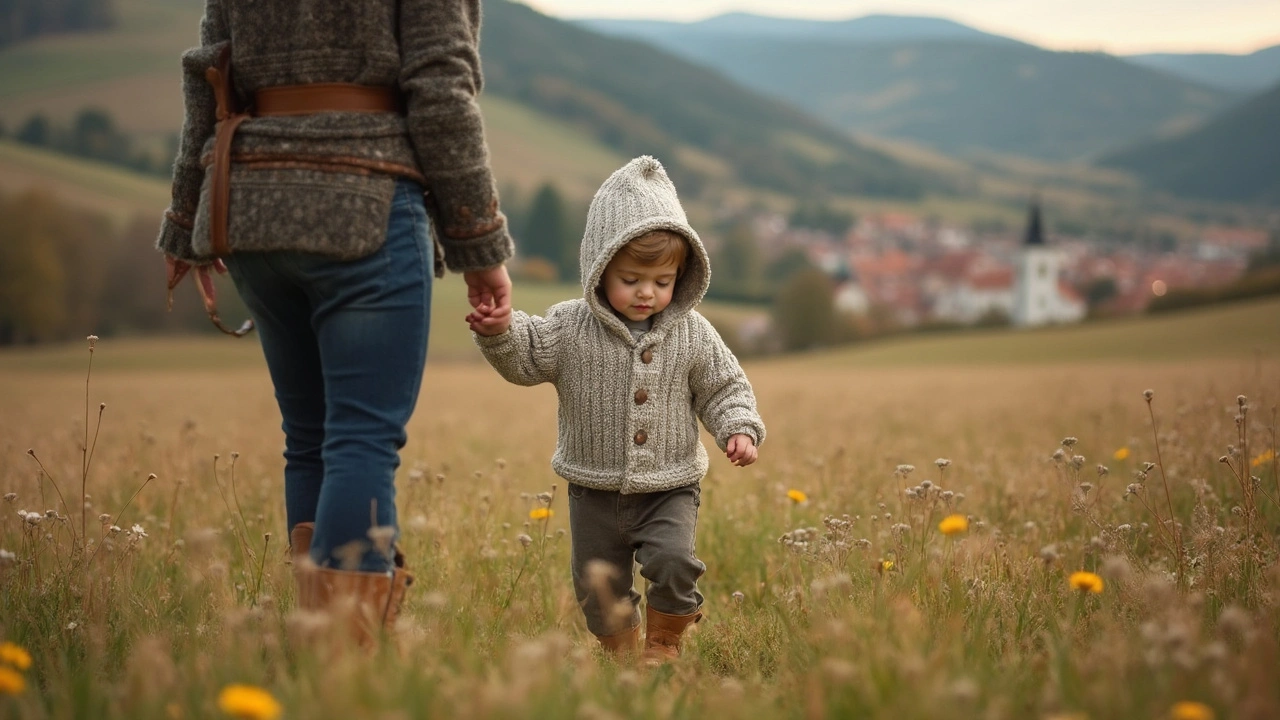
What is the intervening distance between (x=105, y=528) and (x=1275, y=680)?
11.7 ft

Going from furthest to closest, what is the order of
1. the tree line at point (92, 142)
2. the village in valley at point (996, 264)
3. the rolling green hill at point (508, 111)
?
the village in valley at point (996, 264) → the rolling green hill at point (508, 111) → the tree line at point (92, 142)

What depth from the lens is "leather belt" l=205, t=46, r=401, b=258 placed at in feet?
8.72

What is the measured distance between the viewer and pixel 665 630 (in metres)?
3.54

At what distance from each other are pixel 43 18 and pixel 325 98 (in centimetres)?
15152

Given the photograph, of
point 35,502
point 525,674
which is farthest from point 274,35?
point 35,502

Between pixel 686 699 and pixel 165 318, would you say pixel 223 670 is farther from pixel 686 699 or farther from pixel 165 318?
pixel 165 318

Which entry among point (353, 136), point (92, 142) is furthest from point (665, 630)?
point (92, 142)

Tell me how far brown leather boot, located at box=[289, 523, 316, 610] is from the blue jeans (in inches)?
2.6

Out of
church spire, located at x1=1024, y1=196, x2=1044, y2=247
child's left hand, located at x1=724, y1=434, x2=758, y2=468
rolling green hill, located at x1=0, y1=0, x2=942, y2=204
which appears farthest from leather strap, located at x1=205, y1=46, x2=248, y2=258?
church spire, located at x1=1024, y1=196, x2=1044, y2=247

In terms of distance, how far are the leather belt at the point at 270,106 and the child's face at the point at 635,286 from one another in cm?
103

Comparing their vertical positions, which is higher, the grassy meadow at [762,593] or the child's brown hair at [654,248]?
the child's brown hair at [654,248]

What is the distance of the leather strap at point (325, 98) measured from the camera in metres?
2.67

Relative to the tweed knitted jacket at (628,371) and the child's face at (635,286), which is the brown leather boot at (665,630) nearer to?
the tweed knitted jacket at (628,371)

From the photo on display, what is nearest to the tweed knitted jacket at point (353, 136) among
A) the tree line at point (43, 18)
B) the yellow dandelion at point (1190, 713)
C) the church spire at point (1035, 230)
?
the yellow dandelion at point (1190, 713)
